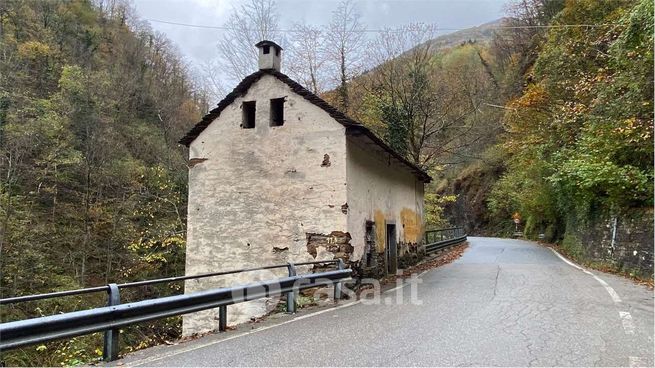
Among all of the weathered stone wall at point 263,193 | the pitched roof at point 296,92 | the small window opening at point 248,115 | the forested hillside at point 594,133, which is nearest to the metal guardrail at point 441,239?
the forested hillside at point 594,133

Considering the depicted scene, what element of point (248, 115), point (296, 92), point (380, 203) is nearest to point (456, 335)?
point (296, 92)

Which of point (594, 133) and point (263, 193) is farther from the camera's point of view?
point (594, 133)

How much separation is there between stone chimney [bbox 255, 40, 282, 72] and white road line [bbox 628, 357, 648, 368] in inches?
413

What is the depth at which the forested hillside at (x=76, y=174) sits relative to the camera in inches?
712

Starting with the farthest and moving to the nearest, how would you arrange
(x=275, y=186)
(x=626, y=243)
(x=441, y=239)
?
(x=441, y=239)
(x=626, y=243)
(x=275, y=186)

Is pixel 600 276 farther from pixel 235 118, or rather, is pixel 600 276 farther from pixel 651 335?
pixel 235 118

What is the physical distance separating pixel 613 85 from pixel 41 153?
25.0m

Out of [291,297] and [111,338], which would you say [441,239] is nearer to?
[291,297]

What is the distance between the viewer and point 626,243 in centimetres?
1475

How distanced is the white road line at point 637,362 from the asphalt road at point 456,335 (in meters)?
0.01

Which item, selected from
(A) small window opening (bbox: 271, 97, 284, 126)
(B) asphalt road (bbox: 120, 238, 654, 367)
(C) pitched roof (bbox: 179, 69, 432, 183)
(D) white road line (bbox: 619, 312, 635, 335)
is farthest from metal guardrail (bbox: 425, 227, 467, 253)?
(D) white road line (bbox: 619, 312, 635, 335)

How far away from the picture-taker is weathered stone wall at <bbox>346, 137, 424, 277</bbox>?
12.1m

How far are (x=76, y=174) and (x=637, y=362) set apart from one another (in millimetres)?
25849

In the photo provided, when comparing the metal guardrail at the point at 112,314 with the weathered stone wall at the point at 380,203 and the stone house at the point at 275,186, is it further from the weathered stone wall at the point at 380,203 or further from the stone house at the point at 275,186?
the weathered stone wall at the point at 380,203
